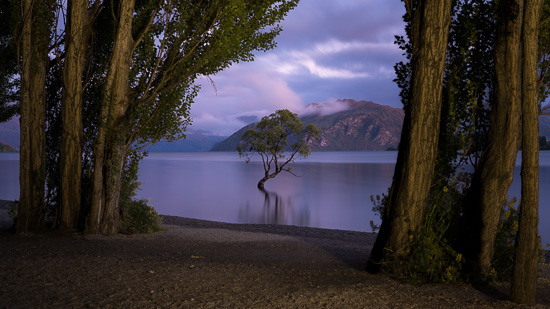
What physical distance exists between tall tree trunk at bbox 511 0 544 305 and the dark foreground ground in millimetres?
Answer: 305

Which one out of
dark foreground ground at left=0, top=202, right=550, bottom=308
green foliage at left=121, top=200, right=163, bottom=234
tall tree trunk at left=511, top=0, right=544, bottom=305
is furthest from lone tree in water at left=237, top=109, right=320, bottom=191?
tall tree trunk at left=511, top=0, right=544, bottom=305

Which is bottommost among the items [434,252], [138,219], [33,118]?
[138,219]

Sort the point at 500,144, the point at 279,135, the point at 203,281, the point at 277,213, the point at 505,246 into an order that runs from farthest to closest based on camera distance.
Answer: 1. the point at 279,135
2. the point at 277,213
3. the point at 505,246
4. the point at 500,144
5. the point at 203,281

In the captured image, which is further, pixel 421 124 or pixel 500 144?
pixel 421 124

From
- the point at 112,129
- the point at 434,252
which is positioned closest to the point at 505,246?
the point at 434,252

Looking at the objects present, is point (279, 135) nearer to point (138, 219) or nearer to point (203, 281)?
point (138, 219)

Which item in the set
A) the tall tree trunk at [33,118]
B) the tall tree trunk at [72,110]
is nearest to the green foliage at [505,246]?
the tall tree trunk at [72,110]

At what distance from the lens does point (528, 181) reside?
4582 mm

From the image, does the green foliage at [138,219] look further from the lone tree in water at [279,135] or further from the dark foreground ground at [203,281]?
the lone tree in water at [279,135]

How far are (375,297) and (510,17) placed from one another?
390 cm

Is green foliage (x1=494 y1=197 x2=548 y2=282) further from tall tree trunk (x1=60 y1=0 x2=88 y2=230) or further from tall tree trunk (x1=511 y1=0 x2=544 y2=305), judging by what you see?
tall tree trunk (x1=60 y1=0 x2=88 y2=230)

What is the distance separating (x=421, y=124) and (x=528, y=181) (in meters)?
1.53

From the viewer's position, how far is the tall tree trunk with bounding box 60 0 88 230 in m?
8.91

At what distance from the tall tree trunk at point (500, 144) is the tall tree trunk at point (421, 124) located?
69 centimetres
